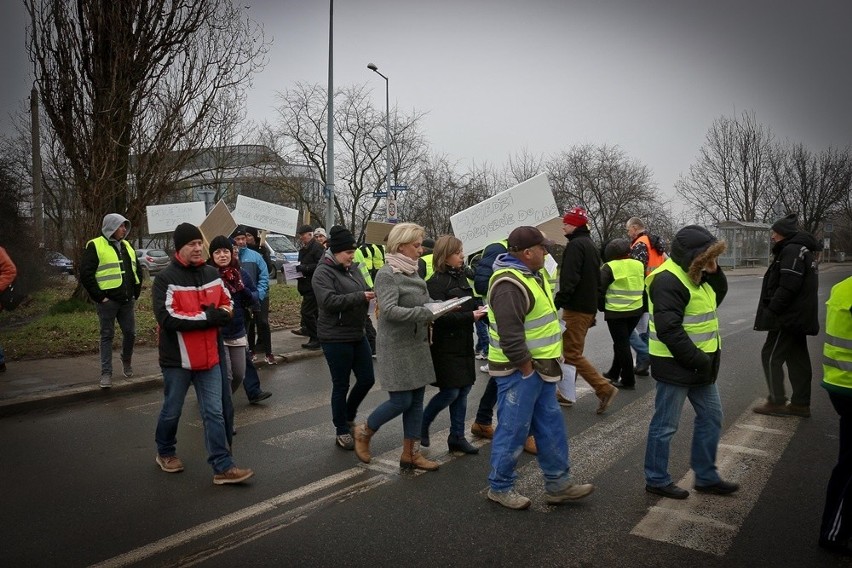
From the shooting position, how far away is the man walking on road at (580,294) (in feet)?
21.5

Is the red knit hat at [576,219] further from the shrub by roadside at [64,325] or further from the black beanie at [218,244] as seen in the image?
the shrub by roadside at [64,325]

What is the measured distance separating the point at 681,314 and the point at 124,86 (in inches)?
489

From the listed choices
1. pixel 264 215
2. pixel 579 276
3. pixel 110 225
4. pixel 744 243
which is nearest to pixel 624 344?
pixel 579 276

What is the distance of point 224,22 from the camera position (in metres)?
14.6

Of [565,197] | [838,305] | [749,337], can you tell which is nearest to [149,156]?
[749,337]

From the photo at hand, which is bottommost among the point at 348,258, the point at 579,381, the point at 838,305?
the point at 579,381

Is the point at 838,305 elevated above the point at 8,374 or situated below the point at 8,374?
above

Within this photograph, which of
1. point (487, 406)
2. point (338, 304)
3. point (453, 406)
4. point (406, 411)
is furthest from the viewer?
point (487, 406)

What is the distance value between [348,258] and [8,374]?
5.57m

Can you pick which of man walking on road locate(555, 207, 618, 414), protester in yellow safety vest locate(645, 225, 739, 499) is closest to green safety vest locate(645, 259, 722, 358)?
protester in yellow safety vest locate(645, 225, 739, 499)

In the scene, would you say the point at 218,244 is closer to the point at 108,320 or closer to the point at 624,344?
the point at 108,320

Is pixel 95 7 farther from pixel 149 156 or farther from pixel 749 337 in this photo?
pixel 749 337

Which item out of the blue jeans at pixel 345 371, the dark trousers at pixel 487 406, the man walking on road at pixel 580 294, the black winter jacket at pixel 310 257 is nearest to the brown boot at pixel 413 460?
the blue jeans at pixel 345 371

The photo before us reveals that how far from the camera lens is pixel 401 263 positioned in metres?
4.84
